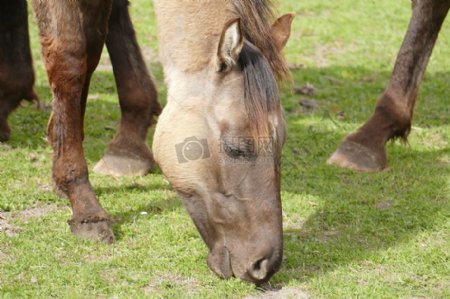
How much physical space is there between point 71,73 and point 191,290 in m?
1.68

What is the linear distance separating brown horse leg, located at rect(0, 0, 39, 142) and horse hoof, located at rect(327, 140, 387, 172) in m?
2.72

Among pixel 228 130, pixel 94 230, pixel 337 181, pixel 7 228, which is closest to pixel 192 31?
pixel 228 130

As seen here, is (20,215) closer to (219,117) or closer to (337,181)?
(219,117)

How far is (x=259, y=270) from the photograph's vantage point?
14.6 feet

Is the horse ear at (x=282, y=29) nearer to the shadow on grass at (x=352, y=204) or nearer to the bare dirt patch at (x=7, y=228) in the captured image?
the shadow on grass at (x=352, y=204)

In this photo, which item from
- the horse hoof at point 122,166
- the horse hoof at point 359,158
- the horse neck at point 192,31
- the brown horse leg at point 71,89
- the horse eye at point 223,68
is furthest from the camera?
the horse hoof at point 359,158

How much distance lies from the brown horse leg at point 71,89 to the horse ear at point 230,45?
120 centimetres

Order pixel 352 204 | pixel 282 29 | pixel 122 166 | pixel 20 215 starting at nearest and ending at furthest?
1. pixel 282 29
2. pixel 20 215
3. pixel 352 204
4. pixel 122 166

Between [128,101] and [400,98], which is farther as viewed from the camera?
[400,98]

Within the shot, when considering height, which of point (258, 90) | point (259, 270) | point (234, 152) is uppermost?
point (258, 90)

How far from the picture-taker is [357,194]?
6445mm

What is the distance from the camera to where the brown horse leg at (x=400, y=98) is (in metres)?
7.12

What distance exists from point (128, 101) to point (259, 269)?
2776 millimetres

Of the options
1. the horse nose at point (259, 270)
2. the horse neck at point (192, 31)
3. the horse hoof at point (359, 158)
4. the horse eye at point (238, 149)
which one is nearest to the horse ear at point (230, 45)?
the horse neck at point (192, 31)
